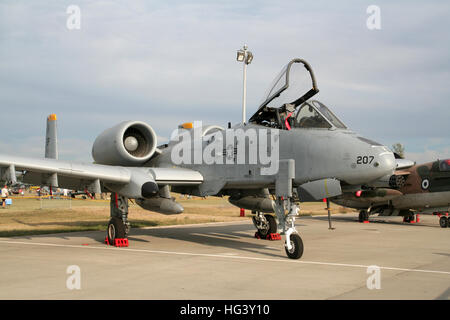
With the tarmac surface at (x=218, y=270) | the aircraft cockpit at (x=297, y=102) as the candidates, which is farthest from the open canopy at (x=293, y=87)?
the tarmac surface at (x=218, y=270)

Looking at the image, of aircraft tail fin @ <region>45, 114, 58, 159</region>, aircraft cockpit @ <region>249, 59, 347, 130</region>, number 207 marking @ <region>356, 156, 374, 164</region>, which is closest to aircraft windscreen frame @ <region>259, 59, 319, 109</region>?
aircraft cockpit @ <region>249, 59, 347, 130</region>

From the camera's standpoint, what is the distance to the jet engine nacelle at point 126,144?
12.3 meters

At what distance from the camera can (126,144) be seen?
1289 cm

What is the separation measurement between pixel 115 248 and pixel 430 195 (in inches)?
610

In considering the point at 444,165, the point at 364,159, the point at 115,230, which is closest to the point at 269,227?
the point at 115,230

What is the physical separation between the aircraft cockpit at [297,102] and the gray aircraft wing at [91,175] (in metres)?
3.05

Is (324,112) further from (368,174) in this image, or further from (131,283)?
(131,283)

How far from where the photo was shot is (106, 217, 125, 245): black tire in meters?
11.2

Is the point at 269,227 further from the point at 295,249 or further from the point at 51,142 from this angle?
the point at 51,142

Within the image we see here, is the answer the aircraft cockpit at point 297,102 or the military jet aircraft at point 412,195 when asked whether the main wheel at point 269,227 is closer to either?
the aircraft cockpit at point 297,102

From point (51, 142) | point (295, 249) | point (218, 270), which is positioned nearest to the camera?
point (218, 270)

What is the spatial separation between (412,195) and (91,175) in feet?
53.5

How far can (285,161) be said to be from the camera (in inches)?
365
